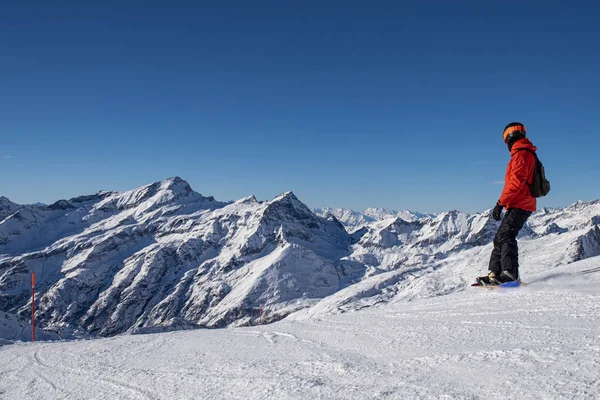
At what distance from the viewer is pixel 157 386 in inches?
212

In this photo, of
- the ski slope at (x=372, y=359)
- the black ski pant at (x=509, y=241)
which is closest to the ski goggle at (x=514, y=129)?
the black ski pant at (x=509, y=241)

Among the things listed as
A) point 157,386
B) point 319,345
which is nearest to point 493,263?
point 319,345

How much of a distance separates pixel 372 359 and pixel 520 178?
641cm

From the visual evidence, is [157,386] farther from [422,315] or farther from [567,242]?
[567,242]

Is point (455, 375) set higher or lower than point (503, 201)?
lower

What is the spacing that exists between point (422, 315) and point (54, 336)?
63.1 m

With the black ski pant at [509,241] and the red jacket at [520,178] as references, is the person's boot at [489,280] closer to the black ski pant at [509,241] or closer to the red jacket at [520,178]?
the black ski pant at [509,241]

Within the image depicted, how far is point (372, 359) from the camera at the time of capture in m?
5.41

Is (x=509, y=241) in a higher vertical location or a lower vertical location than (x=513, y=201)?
lower

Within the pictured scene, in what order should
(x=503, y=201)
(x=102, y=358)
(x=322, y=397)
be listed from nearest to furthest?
(x=322, y=397) → (x=102, y=358) → (x=503, y=201)

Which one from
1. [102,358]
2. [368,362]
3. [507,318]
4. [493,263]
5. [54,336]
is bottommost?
[54,336]

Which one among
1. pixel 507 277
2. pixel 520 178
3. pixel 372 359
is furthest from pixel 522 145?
pixel 372 359

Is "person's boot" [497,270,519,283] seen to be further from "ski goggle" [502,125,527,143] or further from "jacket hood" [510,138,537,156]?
"ski goggle" [502,125,527,143]

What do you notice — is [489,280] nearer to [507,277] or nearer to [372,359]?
[507,277]
